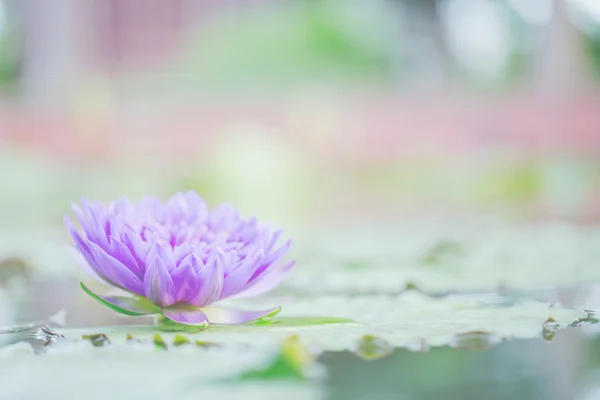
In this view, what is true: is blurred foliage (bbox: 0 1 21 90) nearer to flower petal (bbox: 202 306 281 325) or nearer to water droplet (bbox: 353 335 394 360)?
flower petal (bbox: 202 306 281 325)

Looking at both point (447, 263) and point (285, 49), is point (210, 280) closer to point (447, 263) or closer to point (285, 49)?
point (447, 263)

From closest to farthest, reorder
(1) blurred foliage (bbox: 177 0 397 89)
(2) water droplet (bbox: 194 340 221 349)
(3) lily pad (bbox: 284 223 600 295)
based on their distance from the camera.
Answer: (2) water droplet (bbox: 194 340 221 349) < (3) lily pad (bbox: 284 223 600 295) < (1) blurred foliage (bbox: 177 0 397 89)

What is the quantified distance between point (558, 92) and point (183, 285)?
4073mm

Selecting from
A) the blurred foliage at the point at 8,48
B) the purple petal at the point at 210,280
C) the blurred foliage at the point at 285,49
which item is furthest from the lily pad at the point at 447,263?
the blurred foliage at the point at 8,48

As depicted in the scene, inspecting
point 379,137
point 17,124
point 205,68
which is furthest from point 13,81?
point 379,137

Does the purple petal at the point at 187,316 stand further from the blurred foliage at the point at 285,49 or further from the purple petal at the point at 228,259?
the blurred foliage at the point at 285,49

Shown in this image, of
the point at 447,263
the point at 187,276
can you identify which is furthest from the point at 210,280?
the point at 447,263

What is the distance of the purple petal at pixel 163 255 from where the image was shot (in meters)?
0.63

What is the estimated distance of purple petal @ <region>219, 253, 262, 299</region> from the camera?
2.14 ft

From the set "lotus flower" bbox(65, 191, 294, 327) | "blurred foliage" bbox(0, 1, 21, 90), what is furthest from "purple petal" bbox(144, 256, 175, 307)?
"blurred foliage" bbox(0, 1, 21, 90)

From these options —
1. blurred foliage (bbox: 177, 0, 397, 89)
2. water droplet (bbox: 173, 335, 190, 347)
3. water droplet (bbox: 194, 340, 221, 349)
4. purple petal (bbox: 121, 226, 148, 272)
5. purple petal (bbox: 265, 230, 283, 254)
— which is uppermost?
blurred foliage (bbox: 177, 0, 397, 89)

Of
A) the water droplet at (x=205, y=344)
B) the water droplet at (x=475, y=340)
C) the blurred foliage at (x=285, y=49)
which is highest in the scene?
the blurred foliage at (x=285, y=49)

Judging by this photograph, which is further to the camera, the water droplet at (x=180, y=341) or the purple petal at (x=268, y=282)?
the purple petal at (x=268, y=282)

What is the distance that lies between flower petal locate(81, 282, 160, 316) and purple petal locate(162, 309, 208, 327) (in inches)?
0.7
